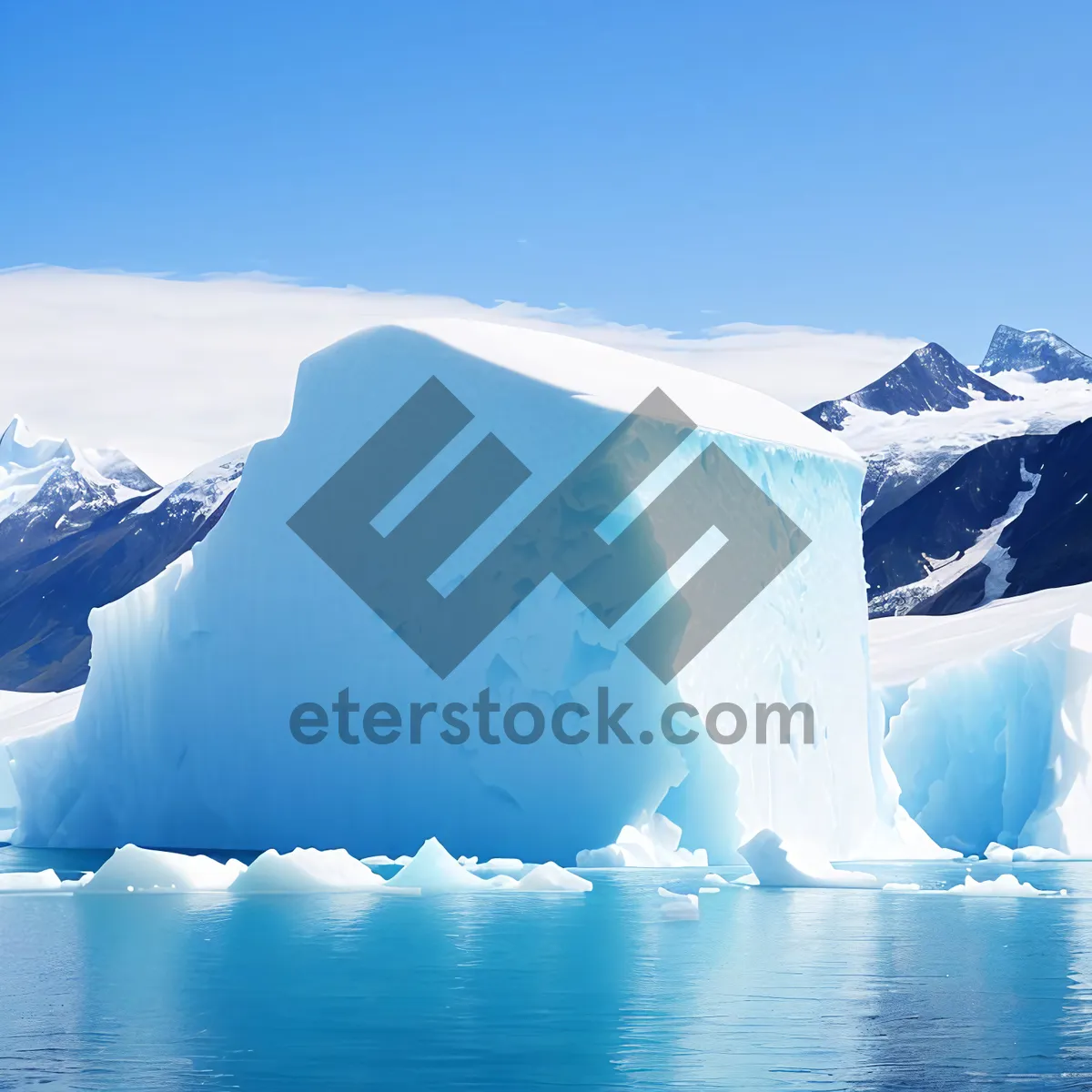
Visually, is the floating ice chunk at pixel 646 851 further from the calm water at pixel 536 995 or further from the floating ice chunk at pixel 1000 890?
the floating ice chunk at pixel 1000 890

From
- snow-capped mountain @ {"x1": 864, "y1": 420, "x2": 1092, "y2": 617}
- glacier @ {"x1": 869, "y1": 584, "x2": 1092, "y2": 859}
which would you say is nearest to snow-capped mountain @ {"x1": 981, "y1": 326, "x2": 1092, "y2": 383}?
snow-capped mountain @ {"x1": 864, "y1": 420, "x2": 1092, "y2": 617}

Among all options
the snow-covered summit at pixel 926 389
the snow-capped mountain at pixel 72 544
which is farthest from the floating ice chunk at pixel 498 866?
the snow-covered summit at pixel 926 389

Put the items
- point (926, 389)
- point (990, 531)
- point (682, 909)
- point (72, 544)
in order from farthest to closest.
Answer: point (926, 389), point (72, 544), point (990, 531), point (682, 909)

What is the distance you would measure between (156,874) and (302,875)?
117 cm

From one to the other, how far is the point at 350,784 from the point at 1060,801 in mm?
8442

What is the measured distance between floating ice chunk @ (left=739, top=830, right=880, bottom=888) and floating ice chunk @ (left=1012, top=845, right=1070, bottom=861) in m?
4.44

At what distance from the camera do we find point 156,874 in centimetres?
1268

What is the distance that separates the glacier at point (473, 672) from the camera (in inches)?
593

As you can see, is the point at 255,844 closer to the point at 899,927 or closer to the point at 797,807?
the point at 797,807

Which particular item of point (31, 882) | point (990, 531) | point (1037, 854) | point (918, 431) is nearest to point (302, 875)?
point (31, 882)

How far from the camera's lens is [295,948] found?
9359 millimetres

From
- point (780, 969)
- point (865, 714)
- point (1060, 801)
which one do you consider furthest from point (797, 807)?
point (780, 969)

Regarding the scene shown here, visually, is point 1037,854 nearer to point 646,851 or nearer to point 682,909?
point 646,851

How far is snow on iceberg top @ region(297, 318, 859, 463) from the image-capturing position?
15.5 m
